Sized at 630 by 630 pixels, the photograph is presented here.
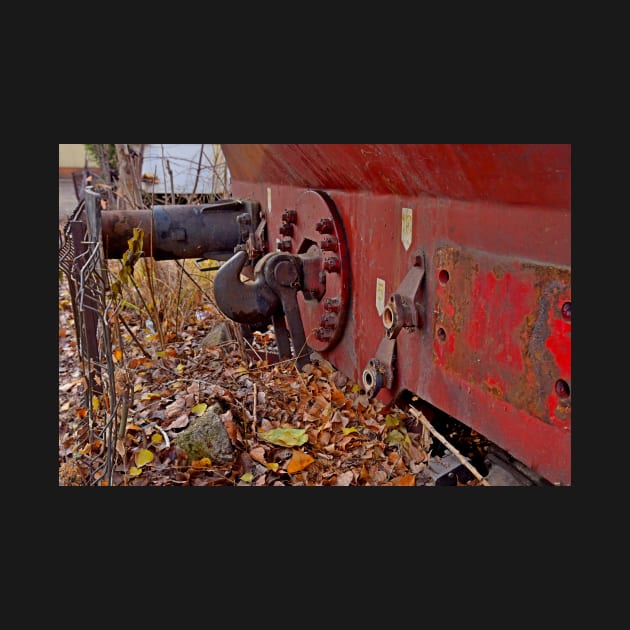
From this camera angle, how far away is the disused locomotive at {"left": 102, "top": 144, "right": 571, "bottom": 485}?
1.86m

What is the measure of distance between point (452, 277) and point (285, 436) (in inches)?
49.3

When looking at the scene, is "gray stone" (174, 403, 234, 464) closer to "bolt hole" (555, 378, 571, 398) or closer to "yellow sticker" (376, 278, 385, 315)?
"yellow sticker" (376, 278, 385, 315)

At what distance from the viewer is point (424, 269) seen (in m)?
2.55

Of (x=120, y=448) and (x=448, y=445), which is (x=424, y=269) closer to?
(x=448, y=445)

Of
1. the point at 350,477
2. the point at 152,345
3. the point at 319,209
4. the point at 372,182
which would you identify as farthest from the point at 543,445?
the point at 152,345

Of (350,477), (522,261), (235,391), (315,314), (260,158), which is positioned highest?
(260,158)

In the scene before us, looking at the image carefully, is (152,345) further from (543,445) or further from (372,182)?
(543,445)

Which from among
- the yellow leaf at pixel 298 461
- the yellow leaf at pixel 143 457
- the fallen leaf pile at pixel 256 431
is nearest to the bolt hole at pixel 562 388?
the fallen leaf pile at pixel 256 431

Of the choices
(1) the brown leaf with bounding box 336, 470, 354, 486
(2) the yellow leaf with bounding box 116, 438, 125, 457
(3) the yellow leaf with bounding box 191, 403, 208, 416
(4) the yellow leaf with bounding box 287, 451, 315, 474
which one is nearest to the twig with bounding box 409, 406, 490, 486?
(1) the brown leaf with bounding box 336, 470, 354, 486

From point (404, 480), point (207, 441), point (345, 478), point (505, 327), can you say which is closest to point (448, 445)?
point (404, 480)

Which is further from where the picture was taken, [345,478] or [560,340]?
[345,478]

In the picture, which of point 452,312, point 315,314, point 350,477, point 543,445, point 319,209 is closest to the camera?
point 543,445

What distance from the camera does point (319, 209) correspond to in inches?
137

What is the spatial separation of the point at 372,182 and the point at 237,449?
53.6 inches
